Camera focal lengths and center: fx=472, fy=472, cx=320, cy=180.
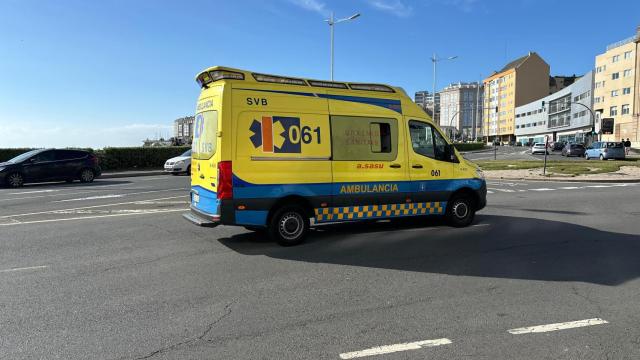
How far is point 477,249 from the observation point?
7.22 metres

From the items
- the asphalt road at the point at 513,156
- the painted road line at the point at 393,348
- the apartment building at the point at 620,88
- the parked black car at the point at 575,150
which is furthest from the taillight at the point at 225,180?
the apartment building at the point at 620,88

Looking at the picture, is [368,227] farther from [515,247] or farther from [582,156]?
[582,156]

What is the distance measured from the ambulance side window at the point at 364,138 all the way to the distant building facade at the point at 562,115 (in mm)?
87391

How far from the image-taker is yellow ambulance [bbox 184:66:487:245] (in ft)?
22.7

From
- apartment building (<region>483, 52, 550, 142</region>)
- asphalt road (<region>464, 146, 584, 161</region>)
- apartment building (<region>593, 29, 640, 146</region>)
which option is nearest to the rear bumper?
asphalt road (<region>464, 146, 584, 161</region>)

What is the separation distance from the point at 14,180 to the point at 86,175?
297 centimetres

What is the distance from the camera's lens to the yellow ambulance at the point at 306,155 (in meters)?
6.92

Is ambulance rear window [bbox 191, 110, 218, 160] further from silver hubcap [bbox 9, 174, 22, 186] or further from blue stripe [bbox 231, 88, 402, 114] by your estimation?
silver hubcap [bbox 9, 174, 22, 186]

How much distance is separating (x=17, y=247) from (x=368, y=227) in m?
5.94

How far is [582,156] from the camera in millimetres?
47750

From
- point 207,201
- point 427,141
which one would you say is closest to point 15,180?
point 207,201

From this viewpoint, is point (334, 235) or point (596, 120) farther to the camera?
point (596, 120)

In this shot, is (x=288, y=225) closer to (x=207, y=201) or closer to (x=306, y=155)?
(x=306, y=155)

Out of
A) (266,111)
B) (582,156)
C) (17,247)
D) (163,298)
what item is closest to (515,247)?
(266,111)
